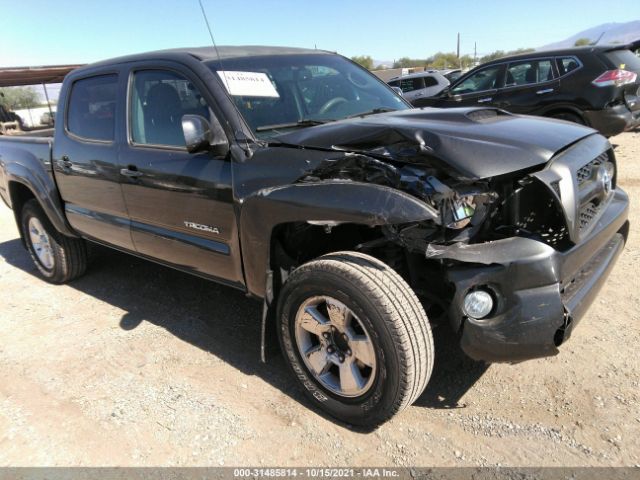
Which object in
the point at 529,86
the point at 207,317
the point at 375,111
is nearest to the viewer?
the point at 375,111

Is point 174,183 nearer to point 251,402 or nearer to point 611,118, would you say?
point 251,402

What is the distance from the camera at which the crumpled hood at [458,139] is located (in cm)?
223

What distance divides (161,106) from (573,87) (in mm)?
6996

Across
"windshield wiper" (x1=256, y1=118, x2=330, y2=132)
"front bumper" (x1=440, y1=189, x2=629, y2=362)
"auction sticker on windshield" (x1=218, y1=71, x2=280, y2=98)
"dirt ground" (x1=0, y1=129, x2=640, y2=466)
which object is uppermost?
"auction sticker on windshield" (x1=218, y1=71, x2=280, y2=98)

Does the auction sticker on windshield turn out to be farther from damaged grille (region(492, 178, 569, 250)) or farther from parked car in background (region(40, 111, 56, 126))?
parked car in background (region(40, 111, 56, 126))

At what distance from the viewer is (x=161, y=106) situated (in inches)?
132

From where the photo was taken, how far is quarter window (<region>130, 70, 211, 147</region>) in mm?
3123

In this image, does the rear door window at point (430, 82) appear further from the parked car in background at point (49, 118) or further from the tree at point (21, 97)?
the tree at point (21, 97)

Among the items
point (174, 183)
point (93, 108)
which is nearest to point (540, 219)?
point (174, 183)

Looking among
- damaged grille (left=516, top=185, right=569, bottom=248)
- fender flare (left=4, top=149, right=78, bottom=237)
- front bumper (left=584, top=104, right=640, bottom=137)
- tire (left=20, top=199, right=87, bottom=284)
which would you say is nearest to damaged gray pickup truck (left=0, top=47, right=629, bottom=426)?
damaged grille (left=516, top=185, right=569, bottom=248)

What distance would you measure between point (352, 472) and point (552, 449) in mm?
948

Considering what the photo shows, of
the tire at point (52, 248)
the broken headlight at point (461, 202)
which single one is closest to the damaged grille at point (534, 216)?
the broken headlight at point (461, 202)

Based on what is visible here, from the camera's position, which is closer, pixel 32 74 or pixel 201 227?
pixel 201 227

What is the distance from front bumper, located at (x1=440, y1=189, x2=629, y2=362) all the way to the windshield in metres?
1.38
